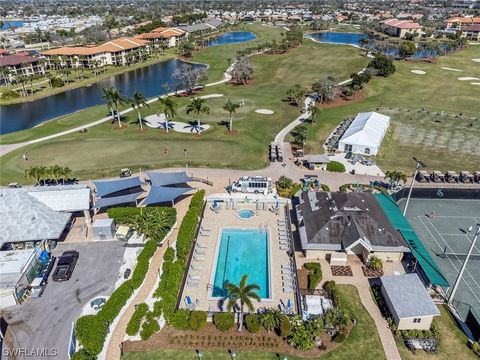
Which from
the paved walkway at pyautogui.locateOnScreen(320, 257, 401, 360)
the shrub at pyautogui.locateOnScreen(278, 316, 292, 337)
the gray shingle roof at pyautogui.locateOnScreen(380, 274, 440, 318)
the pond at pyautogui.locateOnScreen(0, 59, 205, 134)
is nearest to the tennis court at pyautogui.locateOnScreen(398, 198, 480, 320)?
the gray shingle roof at pyautogui.locateOnScreen(380, 274, 440, 318)

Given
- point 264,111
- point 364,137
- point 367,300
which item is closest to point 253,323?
point 367,300

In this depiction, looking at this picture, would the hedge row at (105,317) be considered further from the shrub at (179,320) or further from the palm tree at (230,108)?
the palm tree at (230,108)

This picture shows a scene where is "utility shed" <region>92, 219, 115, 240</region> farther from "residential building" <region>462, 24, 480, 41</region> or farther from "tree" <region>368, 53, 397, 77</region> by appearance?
"residential building" <region>462, 24, 480, 41</region>

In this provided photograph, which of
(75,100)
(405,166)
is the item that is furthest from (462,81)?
(75,100)

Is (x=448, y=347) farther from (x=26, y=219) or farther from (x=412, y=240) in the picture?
(x=26, y=219)

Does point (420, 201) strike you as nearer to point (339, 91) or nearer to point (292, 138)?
point (292, 138)

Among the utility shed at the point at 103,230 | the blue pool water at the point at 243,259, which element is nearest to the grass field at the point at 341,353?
the blue pool water at the point at 243,259
